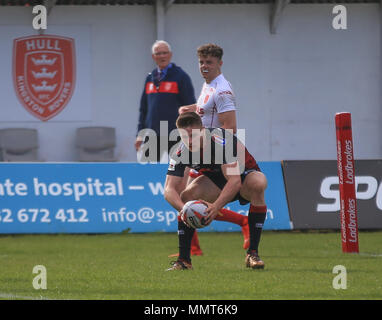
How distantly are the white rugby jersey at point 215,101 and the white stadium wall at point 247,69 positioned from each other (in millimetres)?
12688

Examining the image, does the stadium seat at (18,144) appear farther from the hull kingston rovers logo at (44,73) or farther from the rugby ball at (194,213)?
the rugby ball at (194,213)

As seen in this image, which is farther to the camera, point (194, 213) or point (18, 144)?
point (18, 144)

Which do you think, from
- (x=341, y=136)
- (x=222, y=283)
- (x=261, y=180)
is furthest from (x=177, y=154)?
(x=341, y=136)

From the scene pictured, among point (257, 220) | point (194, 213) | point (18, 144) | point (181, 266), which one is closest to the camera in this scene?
point (194, 213)

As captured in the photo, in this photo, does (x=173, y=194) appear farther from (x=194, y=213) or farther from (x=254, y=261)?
(x=254, y=261)

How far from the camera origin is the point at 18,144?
63.1ft

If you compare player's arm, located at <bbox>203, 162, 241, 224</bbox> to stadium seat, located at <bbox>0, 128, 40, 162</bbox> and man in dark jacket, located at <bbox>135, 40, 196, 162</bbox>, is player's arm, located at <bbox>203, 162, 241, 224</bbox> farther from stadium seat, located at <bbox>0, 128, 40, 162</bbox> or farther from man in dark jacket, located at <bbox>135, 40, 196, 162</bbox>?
stadium seat, located at <bbox>0, 128, 40, 162</bbox>

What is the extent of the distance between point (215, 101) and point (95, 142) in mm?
12309

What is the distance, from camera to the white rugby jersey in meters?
7.32

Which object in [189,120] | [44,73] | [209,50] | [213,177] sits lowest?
[213,177]

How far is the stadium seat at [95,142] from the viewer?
19.4 m

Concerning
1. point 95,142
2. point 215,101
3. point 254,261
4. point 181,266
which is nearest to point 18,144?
point 95,142

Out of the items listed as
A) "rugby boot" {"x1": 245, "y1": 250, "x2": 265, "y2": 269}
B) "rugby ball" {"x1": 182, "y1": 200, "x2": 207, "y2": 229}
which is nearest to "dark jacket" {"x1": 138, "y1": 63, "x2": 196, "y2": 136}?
"rugby boot" {"x1": 245, "y1": 250, "x2": 265, "y2": 269}
